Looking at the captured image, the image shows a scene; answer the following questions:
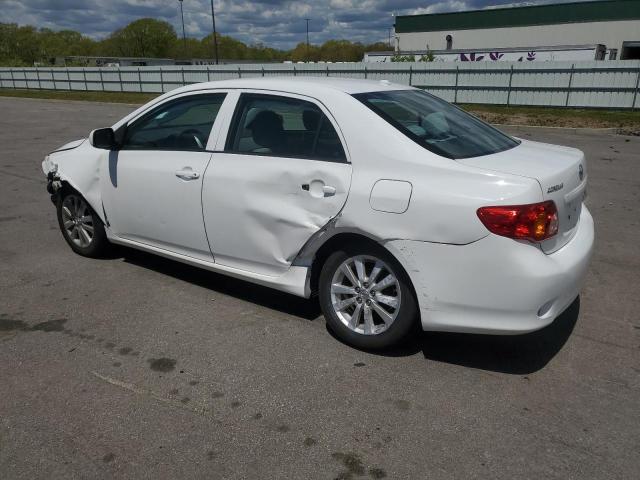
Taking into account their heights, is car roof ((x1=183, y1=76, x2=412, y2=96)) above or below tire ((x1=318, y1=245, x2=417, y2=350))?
above

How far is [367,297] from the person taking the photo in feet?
11.5

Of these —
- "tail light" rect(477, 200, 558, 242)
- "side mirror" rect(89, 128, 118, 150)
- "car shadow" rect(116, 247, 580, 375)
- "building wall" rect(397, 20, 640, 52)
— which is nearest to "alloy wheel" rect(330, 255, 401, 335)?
"car shadow" rect(116, 247, 580, 375)

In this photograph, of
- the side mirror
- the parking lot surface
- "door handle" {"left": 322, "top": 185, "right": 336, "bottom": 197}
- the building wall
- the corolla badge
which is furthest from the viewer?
the building wall

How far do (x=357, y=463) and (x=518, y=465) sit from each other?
2.40 feet

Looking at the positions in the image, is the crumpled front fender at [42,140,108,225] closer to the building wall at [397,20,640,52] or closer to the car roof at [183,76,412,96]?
the car roof at [183,76,412,96]

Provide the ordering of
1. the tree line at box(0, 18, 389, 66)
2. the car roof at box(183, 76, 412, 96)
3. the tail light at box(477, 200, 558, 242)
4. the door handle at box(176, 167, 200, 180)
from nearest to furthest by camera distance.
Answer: the tail light at box(477, 200, 558, 242) < the car roof at box(183, 76, 412, 96) < the door handle at box(176, 167, 200, 180) < the tree line at box(0, 18, 389, 66)

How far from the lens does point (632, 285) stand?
15.1ft

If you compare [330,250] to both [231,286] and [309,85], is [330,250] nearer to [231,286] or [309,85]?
[309,85]

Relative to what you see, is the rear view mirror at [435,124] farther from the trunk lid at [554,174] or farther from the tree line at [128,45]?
the tree line at [128,45]

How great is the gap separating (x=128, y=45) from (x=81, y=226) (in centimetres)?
10831

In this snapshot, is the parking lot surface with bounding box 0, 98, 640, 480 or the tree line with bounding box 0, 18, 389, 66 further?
the tree line with bounding box 0, 18, 389, 66


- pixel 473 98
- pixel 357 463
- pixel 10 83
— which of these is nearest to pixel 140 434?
pixel 357 463

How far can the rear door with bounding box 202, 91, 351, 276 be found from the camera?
11.5ft

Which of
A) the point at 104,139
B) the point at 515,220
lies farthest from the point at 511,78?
the point at 515,220
